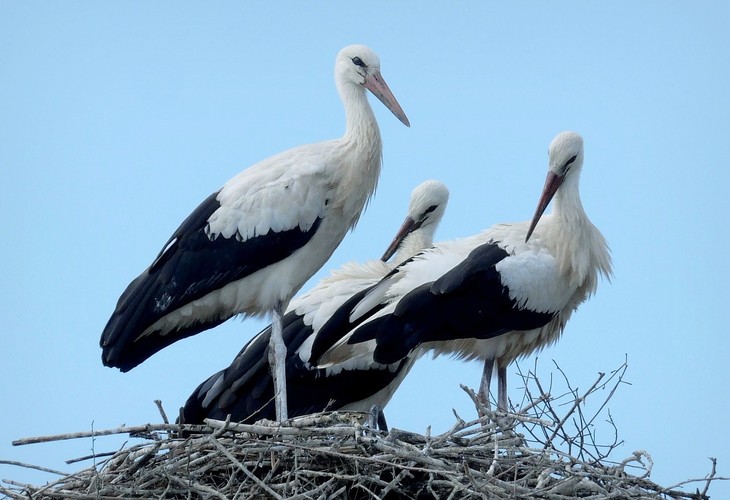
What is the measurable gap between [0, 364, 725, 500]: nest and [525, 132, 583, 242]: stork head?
6.37 ft

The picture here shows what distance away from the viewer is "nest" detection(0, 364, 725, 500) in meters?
5.97

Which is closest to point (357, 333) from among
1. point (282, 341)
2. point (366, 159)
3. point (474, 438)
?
point (282, 341)

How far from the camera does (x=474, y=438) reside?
6.41 metres

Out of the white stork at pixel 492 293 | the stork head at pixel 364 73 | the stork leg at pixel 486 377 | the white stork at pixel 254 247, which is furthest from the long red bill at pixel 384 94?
the stork leg at pixel 486 377

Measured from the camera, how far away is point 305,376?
27.0ft

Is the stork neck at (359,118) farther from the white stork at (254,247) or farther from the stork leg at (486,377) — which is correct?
the stork leg at (486,377)

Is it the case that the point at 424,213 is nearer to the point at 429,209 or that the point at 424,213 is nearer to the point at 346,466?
the point at 429,209

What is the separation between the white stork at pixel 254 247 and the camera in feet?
24.6

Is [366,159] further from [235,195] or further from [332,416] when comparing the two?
[332,416]

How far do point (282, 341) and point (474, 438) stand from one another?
158 centimetres

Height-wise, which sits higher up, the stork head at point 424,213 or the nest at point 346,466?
the stork head at point 424,213

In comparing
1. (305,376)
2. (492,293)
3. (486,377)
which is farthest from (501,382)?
(305,376)

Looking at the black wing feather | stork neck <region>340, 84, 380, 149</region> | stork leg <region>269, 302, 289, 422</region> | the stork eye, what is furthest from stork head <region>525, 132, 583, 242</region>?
stork leg <region>269, 302, 289, 422</region>

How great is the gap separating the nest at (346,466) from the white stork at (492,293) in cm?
131
